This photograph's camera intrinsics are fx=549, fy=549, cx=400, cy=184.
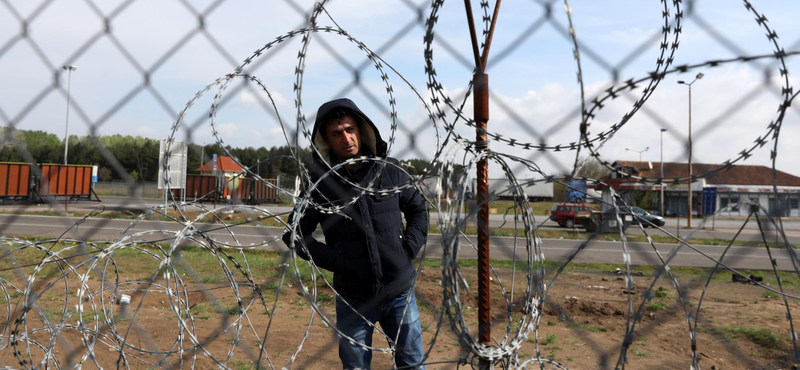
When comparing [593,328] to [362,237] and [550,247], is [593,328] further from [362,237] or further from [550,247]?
[550,247]

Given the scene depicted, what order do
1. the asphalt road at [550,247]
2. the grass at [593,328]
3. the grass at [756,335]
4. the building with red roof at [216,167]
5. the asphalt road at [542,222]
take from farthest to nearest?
1. the asphalt road at [550,247]
2. the grass at [593,328]
3. the grass at [756,335]
4. the building with red roof at [216,167]
5. the asphalt road at [542,222]

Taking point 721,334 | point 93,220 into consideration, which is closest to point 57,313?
point 721,334

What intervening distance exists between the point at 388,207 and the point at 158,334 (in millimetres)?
3777

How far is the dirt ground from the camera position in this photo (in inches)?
179

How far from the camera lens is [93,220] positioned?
585 inches

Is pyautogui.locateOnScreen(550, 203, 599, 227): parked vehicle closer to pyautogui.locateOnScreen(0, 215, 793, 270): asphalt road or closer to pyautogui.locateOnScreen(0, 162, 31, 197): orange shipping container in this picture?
pyautogui.locateOnScreen(0, 215, 793, 270): asphalt road

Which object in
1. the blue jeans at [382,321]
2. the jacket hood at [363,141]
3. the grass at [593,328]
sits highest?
the jacket hood at [363,141]

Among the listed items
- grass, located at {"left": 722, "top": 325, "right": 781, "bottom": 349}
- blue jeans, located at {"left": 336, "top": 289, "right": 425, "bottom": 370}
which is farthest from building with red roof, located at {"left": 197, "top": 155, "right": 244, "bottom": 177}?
grass, located at {"left": 722, "top": 325, "right": 781, "bottom": 349}

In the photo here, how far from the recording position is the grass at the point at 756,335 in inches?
224

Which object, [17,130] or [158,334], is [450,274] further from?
[158,334]

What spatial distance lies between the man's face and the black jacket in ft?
0.17

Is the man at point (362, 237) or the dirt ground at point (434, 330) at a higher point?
the man at point (362, 237)

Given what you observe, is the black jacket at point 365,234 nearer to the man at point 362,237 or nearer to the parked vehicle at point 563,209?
the man at point 362,237

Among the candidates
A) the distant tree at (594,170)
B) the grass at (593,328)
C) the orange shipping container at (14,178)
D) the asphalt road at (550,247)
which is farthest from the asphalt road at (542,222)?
the grass at (593,328)
